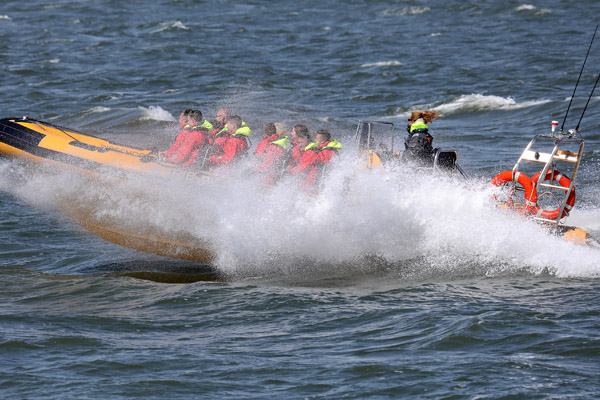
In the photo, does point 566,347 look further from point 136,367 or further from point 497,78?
point 497,78

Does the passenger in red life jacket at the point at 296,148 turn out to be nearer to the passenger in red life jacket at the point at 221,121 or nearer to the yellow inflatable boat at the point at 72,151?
the yellow inflatable boat at the point at 72,151

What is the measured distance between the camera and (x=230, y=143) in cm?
982

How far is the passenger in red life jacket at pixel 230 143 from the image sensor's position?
981 centimetres

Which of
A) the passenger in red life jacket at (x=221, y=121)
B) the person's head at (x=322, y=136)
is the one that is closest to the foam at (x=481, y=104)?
the passenger in red life jacket at (x=221, y=121)

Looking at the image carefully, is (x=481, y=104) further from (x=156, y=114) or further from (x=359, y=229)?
(x=359, y=229)

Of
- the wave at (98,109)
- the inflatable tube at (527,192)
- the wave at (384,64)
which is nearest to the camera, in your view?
the inflatable tube at (527,192)

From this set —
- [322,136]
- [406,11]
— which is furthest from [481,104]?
[406,11]

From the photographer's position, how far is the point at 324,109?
19359 millimetres

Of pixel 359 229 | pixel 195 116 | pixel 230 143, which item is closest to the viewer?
pixel 359 229

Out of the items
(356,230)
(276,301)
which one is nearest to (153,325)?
(276,301)

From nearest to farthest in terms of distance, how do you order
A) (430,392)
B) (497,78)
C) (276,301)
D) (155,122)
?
1. (430,392)
2. (276,301)
3. (155,122)
4. (497,78)

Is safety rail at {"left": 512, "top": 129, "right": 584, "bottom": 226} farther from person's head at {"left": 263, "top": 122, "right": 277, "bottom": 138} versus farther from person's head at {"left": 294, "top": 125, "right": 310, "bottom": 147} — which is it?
person's head at {"left": 263, "top": 122, "right": 277, "bottom": 138}

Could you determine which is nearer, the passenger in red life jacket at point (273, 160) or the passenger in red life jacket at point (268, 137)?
the passenger in red life jacket at point (273, 160)

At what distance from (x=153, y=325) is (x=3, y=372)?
1.48 metres
